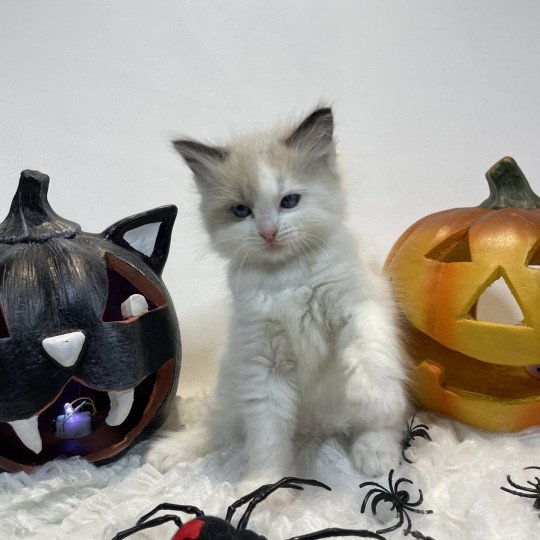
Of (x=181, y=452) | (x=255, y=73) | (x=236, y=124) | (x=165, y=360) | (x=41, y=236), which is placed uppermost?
(x=255, y=73)

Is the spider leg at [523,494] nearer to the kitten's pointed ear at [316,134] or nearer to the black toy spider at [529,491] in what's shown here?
the black toy spider at [529,491]

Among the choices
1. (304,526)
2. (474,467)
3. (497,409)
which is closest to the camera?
(304,526)

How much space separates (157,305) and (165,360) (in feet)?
0.40

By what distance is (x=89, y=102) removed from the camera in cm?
190

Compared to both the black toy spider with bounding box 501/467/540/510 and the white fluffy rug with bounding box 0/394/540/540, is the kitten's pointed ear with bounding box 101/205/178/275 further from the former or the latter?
the black toy spider with bounding box 501/467/540/510

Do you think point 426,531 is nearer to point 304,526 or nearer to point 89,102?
point 304,526

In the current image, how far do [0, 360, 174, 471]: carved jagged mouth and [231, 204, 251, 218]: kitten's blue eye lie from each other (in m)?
0.37

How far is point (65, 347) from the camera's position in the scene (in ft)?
3.51

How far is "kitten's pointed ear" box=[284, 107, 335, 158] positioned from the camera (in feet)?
3.72

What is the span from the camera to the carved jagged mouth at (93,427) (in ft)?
3.84

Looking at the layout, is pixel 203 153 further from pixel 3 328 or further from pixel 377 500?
pixel 377 500

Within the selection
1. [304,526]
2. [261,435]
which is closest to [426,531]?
[304,526]

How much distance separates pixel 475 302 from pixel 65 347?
0.87 m

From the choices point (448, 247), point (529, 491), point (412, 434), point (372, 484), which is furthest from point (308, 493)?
point (448, 247)
